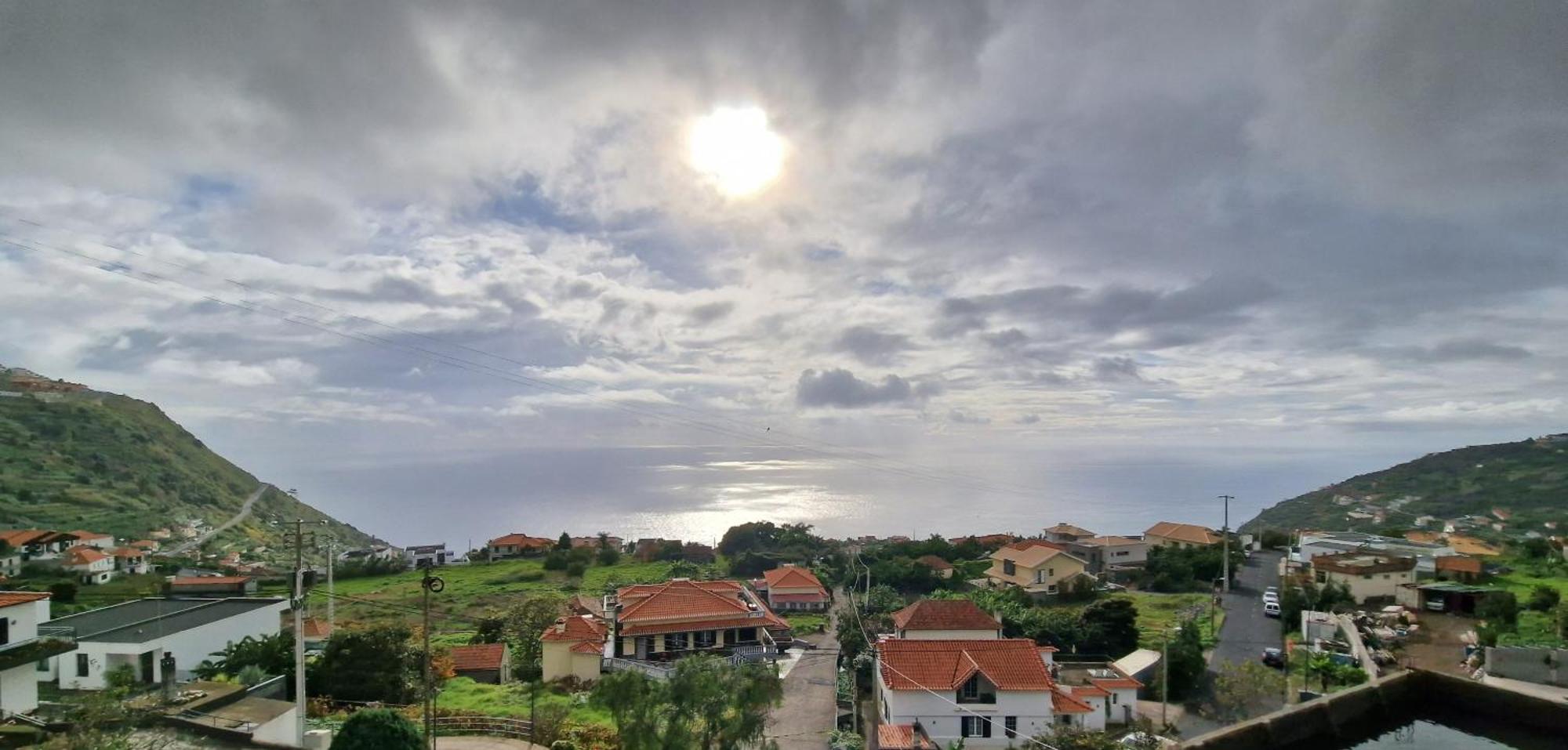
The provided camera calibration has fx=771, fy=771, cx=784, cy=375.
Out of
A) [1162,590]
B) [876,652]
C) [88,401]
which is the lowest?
[1162,590]

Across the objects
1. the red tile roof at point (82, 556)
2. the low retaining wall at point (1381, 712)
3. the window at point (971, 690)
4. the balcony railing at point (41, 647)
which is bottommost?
the window at point (971, 690)

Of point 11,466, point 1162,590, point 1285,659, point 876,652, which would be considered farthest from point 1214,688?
point 11,466

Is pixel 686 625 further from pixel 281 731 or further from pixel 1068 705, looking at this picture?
pixel 281 731

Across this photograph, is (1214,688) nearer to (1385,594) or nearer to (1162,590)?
(1385,594)

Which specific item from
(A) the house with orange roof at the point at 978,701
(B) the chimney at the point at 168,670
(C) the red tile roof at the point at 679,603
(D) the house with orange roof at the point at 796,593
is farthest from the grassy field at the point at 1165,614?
(B) the chimney at the point at 168,670

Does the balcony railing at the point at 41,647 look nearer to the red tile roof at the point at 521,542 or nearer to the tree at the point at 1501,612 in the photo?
the red tile roof at the point at 521,542

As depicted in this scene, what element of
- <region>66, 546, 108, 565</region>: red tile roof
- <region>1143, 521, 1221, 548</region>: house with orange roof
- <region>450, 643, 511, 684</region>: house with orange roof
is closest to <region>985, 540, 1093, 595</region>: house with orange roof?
<region>1143, 521, 1221, 548</region>: house with orange roof
